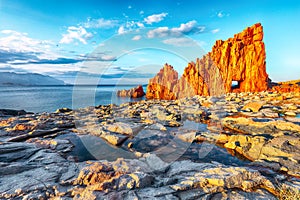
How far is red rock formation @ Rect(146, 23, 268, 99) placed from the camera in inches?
2322

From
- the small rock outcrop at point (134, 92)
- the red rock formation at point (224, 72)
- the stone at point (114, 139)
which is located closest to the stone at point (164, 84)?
the red rock formation at point (224, 72)

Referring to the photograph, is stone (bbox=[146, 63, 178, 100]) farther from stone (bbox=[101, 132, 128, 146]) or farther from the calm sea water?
stone (bbox=[101, 132, 128, 146])

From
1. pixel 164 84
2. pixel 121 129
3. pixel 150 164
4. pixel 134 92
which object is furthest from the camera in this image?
pixel 134 92

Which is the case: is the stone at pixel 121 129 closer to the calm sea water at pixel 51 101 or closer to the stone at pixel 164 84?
the calm sea water at pixel 51 101

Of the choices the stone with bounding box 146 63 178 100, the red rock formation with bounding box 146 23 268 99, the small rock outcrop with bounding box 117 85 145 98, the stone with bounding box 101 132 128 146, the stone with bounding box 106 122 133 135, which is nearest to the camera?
the stone with bounding box 101 132 128 146

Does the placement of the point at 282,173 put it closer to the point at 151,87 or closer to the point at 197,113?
the point at 197,113

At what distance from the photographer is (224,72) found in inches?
2557

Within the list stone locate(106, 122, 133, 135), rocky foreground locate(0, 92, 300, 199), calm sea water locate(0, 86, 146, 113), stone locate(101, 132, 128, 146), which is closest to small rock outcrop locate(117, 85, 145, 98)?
calm sea water locate(0, 86, 146, 113)

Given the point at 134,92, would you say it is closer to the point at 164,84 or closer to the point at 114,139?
the point at 164,84

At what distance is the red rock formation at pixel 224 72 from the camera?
5897cm

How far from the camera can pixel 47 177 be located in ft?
22.3

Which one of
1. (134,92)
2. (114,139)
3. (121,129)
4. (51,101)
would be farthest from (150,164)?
(134,92)

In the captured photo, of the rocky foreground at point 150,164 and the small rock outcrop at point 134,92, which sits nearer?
the rocky foreground at point 150,164

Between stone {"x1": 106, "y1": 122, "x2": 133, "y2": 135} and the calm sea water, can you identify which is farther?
the calm sea water
